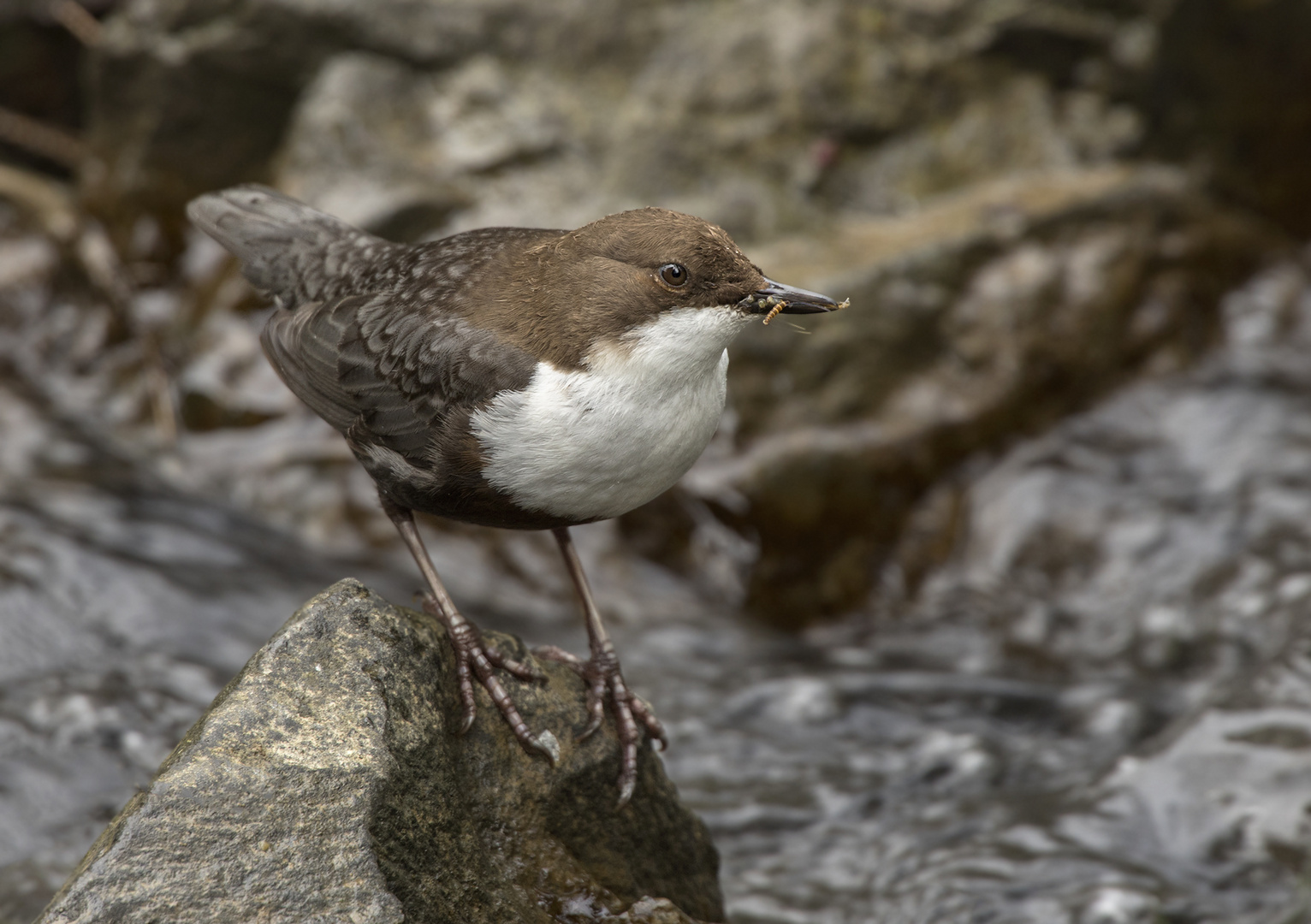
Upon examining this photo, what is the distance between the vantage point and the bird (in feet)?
8.44

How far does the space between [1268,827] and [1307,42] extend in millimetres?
5068

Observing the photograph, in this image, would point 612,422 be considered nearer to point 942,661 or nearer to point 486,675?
point 486,675

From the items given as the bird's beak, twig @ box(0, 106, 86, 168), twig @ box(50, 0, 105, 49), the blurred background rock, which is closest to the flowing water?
the blurred background rock

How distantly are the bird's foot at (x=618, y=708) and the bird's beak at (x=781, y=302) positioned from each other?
0.85m

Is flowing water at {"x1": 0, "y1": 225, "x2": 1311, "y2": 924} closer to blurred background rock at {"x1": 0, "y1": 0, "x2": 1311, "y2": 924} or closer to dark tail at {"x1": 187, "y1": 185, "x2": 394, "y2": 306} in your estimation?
blurred background rock at {"x1": 0, "y1": 0, "x2": 1311, "y2": 924}

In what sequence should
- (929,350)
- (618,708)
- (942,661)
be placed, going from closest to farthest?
(618,708), (942,661), (929,350)

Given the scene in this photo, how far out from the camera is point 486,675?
8.52 ft

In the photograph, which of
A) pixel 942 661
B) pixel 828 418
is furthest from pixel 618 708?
pixel 828 418

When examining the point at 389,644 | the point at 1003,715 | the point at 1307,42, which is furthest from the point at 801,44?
the point at 389,644

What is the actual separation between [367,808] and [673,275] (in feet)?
4.02

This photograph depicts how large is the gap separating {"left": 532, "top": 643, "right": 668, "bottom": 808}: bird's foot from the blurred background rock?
1107 millimetres

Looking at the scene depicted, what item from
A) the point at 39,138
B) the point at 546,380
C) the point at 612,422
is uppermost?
the point at 39,138

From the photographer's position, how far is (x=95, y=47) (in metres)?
6.70

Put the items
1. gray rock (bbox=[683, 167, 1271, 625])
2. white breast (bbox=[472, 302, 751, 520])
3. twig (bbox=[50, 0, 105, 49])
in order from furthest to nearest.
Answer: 1. twig (bbox=[50, 0, 105, 49])
2. gray rock (bbox=[683, 167, 1271, 625])
3. white breast (bbox=[472, 302, 751, 520])
